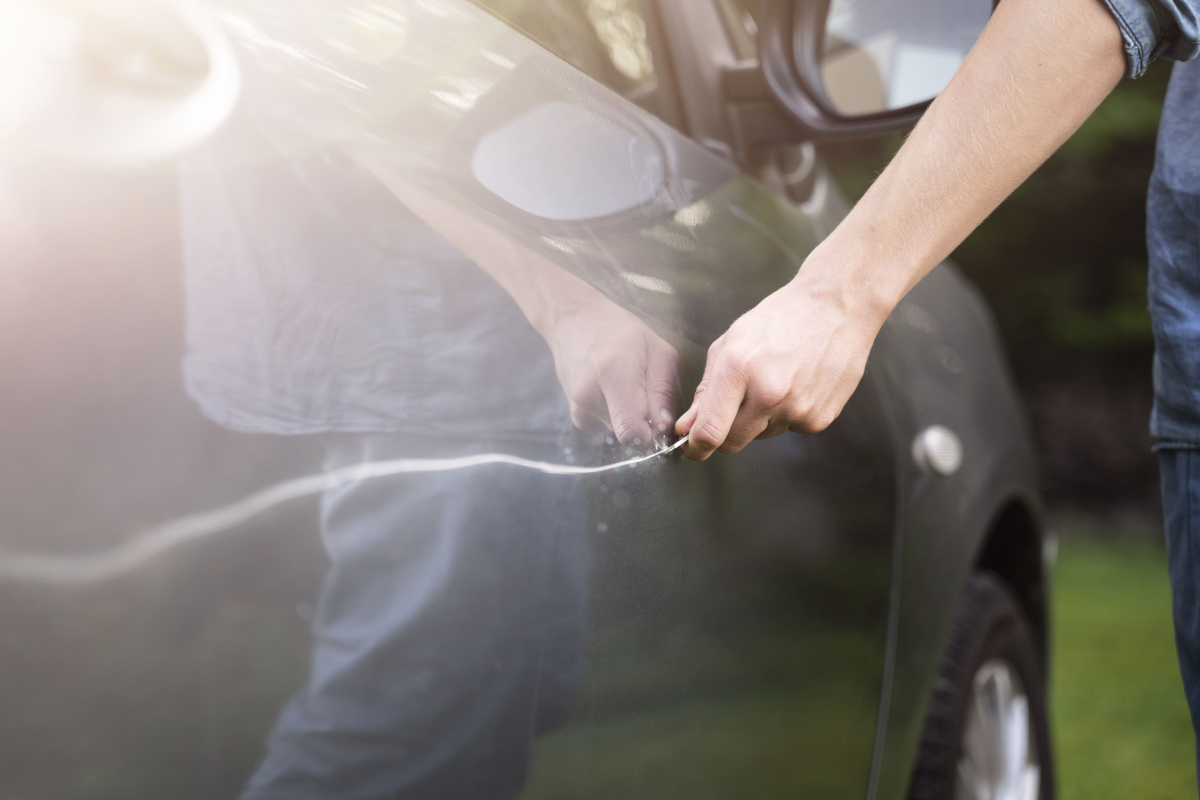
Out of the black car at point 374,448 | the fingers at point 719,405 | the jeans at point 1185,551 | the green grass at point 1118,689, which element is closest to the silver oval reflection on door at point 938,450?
the black car at point 374,448

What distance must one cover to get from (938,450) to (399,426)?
1216 millimetres

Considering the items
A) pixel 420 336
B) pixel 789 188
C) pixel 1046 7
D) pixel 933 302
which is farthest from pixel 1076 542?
pixel 420 336

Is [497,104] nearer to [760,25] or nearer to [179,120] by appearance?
[179,120]

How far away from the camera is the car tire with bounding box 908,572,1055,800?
6.01ft

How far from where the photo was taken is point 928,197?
3.18 ft

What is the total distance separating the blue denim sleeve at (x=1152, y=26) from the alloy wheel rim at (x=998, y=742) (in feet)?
4.30

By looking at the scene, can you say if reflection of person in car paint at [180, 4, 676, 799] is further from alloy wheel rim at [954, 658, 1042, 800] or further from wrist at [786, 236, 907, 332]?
alloy wheel rim at [954, 658, 1042, 800]

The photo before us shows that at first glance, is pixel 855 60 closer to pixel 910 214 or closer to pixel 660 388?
pixel 910 214

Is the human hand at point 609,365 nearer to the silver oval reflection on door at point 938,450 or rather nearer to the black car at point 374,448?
the black car at point 374,448

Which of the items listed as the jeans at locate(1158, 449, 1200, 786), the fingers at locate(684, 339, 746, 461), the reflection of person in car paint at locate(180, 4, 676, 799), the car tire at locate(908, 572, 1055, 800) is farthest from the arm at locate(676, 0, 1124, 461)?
the car tire at locate(908, 572, 1055, 800)

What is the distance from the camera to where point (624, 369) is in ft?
3.04

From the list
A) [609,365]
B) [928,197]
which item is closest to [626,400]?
[609,365]

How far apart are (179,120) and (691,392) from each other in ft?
1.77

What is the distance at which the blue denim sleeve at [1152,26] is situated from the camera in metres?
0.94
